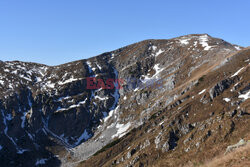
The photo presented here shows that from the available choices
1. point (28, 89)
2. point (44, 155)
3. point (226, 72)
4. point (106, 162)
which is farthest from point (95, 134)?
point (226, 72)

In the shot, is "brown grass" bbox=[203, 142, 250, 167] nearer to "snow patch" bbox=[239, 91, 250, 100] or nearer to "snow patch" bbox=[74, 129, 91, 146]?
"snow patch" bbox=[239, 91, 250, 100]

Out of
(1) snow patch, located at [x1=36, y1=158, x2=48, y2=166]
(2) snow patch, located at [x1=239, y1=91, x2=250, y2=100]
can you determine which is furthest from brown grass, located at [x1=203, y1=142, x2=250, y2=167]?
(1) snow patch, located at [x1=36, y1=158, x2=48, y2=166]

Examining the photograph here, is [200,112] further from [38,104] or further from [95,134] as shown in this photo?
[38,104]

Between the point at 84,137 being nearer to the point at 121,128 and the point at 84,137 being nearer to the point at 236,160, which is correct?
the point at 121,128

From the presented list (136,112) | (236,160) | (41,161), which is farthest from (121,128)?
(236,160)

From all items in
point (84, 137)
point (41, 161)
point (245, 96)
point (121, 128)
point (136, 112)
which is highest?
point (245, 96)

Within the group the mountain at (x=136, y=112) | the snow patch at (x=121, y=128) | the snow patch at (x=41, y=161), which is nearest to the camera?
the mountain at (x=136, y=112)

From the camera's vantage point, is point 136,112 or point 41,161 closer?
point 41,161

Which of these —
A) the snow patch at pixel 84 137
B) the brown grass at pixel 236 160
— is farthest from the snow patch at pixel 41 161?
the brown grass at pixel 236 160

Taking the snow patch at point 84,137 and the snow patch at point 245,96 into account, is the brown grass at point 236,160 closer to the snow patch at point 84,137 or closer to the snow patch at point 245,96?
the snow patch at point 245,96
